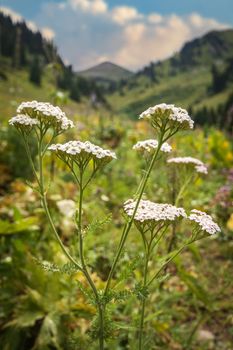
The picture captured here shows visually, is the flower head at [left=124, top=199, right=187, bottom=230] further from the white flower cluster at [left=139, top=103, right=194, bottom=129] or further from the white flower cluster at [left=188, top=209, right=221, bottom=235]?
the white flower cluster at [left=139, top=103, right=194, bottom=129]

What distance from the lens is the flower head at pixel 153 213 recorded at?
2.11 meters

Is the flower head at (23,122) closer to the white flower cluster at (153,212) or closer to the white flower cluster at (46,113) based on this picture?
the white flower cluster at (46,113)

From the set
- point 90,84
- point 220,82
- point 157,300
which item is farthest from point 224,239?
point 220,82

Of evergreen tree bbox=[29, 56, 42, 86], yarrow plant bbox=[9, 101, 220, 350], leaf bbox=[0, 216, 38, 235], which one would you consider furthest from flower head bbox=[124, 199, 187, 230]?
evergreen tree bbox=[29, 56, 42, 86]

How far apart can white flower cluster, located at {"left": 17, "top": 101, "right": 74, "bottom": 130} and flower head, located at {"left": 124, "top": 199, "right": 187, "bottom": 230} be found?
1.71ft

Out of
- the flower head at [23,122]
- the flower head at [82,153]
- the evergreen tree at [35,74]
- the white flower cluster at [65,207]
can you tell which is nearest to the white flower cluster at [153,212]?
the flower head at [82,153]

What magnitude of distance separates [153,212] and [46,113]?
2.30 feet

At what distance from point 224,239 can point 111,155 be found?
17.0 feet

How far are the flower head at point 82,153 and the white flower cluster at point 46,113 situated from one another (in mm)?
153

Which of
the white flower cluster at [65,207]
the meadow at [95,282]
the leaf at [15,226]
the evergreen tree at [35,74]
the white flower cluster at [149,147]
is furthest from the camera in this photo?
the evergreen tree at [35,74]

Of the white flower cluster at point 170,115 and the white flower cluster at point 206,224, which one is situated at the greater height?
the white flower cluster at point 170,115

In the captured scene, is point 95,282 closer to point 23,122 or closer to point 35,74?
point 23,122

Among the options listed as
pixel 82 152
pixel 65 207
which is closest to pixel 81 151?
pixel 82 152

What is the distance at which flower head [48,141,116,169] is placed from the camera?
1973mm
